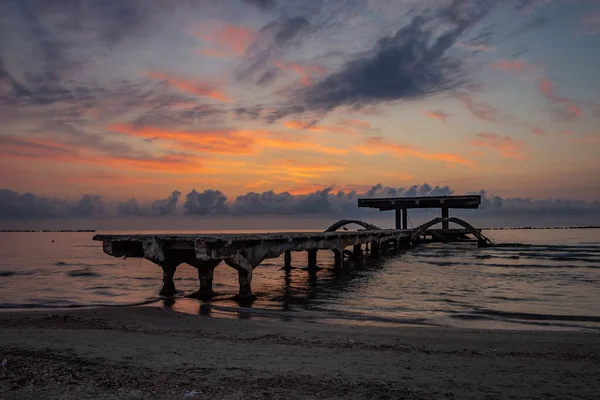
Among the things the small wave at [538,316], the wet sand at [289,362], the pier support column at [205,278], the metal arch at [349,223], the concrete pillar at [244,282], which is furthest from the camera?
the metal arch at [349,223]

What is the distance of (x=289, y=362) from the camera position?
8430 mm

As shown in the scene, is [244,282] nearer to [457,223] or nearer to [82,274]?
[82,274]

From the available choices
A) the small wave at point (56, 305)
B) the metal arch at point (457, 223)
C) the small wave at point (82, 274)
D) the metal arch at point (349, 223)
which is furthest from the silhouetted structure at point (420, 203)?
the small wave at point (56, 305)

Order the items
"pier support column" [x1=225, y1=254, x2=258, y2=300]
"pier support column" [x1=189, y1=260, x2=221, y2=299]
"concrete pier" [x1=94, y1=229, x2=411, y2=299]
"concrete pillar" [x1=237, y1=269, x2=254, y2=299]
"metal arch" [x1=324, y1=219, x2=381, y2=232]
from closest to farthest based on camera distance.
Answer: "concrete pier" [x1=94, y1=229, x2=411, y2=299] → "pier support column" [x1=225, y1=254, x2=258, y2=300] → "concrete pillar" [x1=237, y1=269, x2=254, y2=299] → "pier support column" [x1=189, y1=260, x2=221, y2=299] → "metal arch" [x1=324, y1=219, x2=381, y2=232]

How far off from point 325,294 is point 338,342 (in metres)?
11.3

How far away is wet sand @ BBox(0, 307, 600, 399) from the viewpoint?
691cm

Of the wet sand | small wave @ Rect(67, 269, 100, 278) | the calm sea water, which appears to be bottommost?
small wave @ Rect(67, 269, 100, 278)

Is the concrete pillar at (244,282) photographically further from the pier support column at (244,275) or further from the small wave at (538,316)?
the small wave at (538,316)

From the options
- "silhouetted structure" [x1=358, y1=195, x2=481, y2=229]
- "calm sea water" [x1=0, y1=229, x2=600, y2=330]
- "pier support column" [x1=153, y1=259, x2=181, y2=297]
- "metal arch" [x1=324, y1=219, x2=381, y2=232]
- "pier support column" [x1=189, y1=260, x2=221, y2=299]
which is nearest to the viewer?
"calm sea water" [x1=0, y1=229, x2=600, y2=330]

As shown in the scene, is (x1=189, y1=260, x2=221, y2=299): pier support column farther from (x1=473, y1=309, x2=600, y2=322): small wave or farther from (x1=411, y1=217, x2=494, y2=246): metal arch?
(x1=411, y1=217, x2=494, y2=246): metal arch

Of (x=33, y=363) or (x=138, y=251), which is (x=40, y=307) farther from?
(x=33, y=363)

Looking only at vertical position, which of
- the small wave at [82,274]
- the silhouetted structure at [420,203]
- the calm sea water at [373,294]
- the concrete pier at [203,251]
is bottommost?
the small wave at [82,274]

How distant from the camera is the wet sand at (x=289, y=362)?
6.91 meters

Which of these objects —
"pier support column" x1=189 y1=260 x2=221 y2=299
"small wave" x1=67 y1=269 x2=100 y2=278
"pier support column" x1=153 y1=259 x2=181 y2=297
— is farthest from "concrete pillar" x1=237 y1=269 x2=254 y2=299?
"small wave" x1=67 y1=269 x2=100 y2=278
